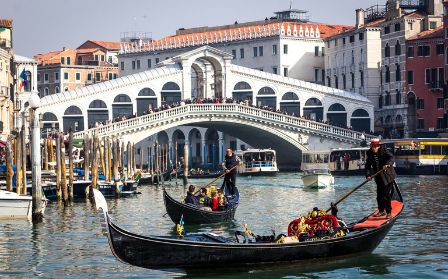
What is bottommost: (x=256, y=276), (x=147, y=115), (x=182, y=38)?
(x=256, y=276)

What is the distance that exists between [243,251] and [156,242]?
1187 mm

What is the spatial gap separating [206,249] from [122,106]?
4252 cm

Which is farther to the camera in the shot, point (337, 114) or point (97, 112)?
point (337, 114)

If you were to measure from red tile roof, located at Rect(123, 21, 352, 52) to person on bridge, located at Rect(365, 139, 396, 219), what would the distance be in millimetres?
46806

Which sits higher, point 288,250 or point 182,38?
point 182,38

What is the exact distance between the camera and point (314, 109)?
58906 millimetres

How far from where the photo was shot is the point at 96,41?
8244 centimetres

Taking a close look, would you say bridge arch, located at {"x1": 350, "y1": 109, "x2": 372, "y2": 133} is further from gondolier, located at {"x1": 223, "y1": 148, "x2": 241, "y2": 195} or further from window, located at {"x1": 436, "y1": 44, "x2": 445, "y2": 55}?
gondolier, located at {"x1": 223, "y1": 148, "x2": 241, "y2": 195}

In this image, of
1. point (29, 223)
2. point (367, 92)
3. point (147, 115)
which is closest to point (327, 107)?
point (367, 92)

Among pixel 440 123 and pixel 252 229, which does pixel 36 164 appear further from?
pixel 440 123

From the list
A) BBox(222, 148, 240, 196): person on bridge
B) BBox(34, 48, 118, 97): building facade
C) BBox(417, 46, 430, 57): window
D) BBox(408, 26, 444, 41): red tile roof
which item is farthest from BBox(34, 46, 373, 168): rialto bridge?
BBox(222, 148, 240, 196): person on bridge

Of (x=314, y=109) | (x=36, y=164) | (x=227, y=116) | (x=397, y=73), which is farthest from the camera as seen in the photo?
(x=314, y=109)

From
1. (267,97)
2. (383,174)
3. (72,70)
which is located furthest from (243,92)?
(383,174)

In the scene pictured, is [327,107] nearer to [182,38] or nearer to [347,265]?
[182,38]
